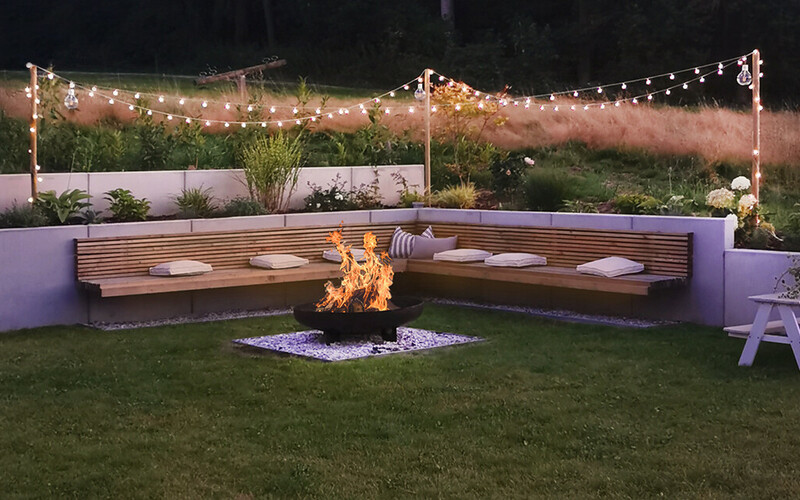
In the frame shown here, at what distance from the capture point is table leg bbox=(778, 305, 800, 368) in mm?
6029

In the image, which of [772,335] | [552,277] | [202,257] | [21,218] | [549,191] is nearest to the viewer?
[772,335]

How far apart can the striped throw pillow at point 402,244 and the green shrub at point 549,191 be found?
1063 mm

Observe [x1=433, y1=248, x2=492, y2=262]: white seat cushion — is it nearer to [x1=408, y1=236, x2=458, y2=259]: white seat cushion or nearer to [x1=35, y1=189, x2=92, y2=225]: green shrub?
[x1=408, y1=236, x2=458, y2=259]: white seat cushion

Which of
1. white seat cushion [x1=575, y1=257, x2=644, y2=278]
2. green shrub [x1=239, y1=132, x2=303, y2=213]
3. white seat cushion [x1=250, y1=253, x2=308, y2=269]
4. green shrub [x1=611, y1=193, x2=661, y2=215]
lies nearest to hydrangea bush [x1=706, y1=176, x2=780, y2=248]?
green shrub [x1=611, y1=193, x2=661, y2=215]

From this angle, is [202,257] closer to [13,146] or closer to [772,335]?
[13,146]

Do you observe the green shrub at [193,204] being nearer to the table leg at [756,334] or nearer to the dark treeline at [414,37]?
the table leg at [756,334]

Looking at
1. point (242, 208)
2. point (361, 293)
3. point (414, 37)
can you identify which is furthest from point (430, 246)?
point (414, 37)

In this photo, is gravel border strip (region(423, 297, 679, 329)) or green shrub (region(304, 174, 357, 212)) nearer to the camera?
gravel border strip (region(423, 297, 679, 329))

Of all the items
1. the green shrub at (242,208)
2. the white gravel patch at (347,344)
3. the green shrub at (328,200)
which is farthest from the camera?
the green shrub at (328,200)

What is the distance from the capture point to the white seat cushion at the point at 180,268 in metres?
8.42

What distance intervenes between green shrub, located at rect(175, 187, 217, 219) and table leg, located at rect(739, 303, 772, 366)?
16.7 feet

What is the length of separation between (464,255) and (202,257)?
7.53 ft

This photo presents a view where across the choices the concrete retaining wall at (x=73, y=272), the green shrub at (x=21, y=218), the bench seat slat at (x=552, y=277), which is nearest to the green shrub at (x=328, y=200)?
the bench seat slat at (x=552, y=277)

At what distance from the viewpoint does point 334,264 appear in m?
9.17
